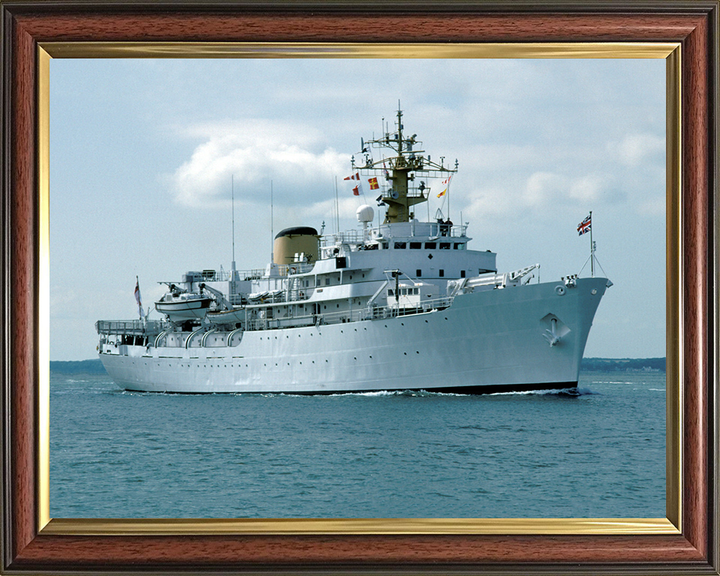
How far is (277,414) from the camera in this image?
23.0 m

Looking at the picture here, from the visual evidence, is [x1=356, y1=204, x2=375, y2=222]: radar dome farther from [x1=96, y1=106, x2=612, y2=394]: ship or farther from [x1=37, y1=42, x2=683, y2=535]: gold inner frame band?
[x1=37, y1=42, x2=683, y2=535]: gold inner frame band

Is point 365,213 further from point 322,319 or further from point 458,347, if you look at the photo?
point 458,347

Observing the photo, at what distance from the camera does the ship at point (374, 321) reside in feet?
77.9

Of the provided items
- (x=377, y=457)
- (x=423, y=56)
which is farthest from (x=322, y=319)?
(x=423, y=56)

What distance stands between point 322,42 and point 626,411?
59.5 ft

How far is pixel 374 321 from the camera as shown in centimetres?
2598

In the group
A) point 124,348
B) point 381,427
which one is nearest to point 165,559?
point 381,427

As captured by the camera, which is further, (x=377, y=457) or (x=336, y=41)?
(x=377, y=457)

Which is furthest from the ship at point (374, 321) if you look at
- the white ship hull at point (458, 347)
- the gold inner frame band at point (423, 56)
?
the gold inner frame band at point (423, 56)

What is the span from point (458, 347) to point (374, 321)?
310 centimetres

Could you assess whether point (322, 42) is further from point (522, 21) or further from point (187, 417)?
point (187, 417)

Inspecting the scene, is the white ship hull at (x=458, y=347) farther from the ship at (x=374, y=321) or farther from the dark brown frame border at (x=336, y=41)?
the dark brown frame border at (x=336, y=41)

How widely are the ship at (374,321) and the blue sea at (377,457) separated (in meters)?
0.98

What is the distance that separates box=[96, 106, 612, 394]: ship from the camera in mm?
23734
